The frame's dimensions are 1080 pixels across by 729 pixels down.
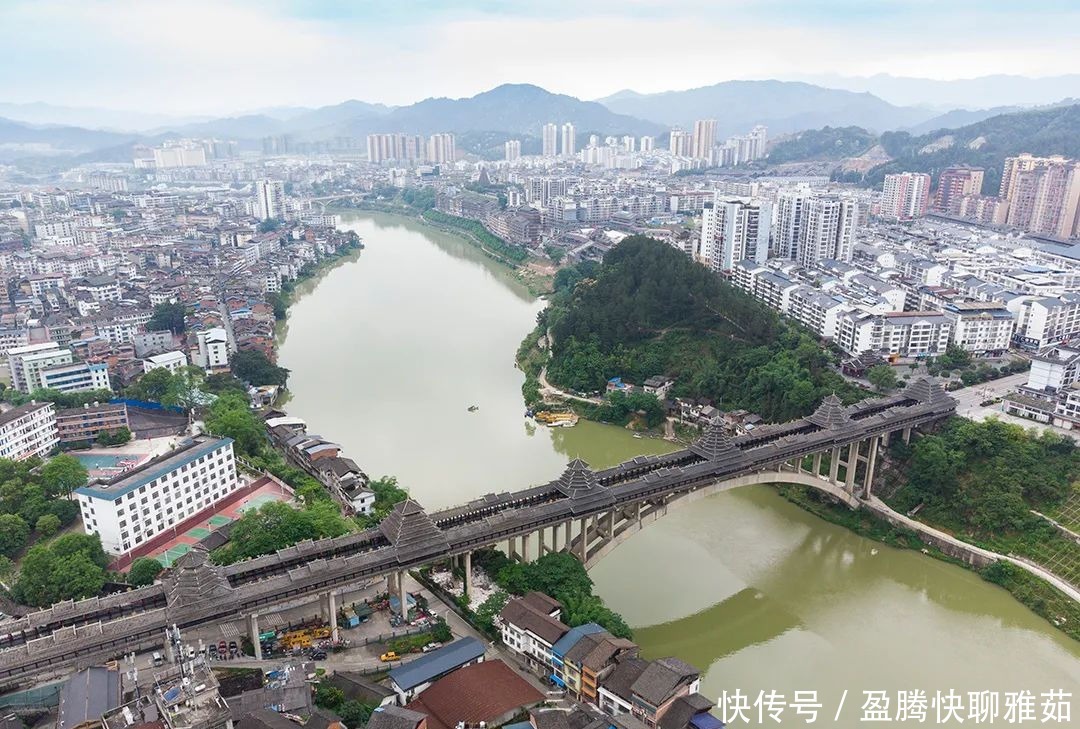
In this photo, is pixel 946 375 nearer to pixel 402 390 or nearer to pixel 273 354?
pixel 402 390

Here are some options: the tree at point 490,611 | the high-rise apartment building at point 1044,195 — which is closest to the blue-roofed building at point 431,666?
the tree at point 490,611

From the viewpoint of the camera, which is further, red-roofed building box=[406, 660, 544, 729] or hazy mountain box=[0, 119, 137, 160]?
hazy mountain box=[0, 119, 137, 160]

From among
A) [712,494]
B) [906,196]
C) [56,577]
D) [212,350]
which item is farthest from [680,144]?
[56,577]

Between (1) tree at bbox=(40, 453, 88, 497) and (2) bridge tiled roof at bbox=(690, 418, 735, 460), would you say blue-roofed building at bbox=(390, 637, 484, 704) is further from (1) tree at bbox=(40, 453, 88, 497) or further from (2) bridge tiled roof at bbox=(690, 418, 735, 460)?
(1) tree at bbox=(40, 453, 88, 497)

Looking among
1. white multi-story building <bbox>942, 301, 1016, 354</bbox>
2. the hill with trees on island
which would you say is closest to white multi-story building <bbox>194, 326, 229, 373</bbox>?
white multi-story building <bbox>942, 301, 1016, 354</bbox>

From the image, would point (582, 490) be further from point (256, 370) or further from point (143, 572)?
point (256, 370)

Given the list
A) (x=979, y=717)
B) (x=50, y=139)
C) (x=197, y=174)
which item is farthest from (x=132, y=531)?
(x=50, y=139)
